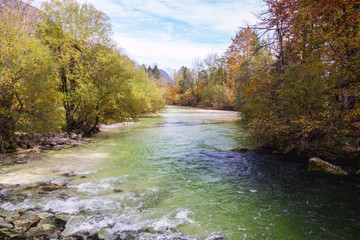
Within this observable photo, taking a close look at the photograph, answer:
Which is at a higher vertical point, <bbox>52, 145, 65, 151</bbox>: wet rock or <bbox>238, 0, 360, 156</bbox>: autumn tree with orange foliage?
<bbox>238, 0, 360, 156</bbox>: autumn tree with orange foliage

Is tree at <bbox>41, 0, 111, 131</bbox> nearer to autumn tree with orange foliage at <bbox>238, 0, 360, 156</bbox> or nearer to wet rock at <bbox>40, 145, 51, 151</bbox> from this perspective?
wet rock at <bbox>40, 145, 51, 151</bbox>

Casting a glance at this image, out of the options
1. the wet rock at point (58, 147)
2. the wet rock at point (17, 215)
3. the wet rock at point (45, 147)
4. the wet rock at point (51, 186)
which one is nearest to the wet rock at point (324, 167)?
the wet rock at point (51, 186)

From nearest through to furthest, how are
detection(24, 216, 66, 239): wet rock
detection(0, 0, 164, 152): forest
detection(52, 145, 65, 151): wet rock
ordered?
1. detection(24, 216, 66, 239): wet rock
2. detection(0, 0, 164, 152): forest
3. detection(52, 145, 65, 151): wet rock

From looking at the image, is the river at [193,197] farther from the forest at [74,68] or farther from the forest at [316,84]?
the forest at [74,68]

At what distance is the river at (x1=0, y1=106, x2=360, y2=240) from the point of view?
5930mm

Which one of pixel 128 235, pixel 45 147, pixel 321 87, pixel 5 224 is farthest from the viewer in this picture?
pixel 45 147

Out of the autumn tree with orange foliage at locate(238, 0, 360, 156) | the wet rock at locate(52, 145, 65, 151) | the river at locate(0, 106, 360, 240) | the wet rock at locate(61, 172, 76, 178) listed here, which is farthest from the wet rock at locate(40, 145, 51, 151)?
the autumn tree with orange foliage at locate(238, 0, 360, 156)

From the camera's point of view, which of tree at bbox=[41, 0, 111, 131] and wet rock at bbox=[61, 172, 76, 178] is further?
tree at bbox=[41, 0, 111, 131]

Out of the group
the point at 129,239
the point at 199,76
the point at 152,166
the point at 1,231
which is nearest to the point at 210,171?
the point at 152,166

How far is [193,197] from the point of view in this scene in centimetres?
784

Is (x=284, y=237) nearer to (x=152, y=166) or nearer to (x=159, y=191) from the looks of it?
(x=159, y=191)

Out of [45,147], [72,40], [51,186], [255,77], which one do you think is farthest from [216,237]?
[72,40]

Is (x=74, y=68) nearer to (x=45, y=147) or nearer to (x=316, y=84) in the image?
(x=45, y=147)

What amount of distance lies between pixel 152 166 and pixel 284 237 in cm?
722
